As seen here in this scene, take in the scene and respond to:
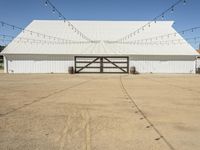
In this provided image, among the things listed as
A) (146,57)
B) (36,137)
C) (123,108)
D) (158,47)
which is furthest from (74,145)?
(158,47)

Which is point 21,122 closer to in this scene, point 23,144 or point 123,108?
point 23,144

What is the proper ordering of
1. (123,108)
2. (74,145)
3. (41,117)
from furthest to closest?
(123,108), (41,117), (74,145)

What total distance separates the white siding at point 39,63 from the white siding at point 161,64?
27.7 feet

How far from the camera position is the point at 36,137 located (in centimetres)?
536

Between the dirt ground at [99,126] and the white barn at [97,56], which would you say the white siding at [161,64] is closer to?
the white barn at [97,56]

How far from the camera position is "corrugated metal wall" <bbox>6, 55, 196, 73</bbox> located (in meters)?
32.5

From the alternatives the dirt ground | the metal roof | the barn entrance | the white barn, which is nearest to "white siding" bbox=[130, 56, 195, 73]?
the white barn

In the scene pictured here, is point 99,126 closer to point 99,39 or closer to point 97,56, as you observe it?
point 97,56

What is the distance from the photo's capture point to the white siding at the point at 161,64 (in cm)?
3294

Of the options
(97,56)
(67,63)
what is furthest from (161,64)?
(67,63)

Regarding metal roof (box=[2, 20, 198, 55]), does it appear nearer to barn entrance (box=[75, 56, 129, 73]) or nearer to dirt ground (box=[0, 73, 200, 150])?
barn entrance (box=[75, 56, 129, 73])

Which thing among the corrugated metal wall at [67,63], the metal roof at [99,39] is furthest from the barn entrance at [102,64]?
the corrugated metal wall at [67,63]

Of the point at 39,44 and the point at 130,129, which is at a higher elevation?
the point at 39,44

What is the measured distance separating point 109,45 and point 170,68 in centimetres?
845
